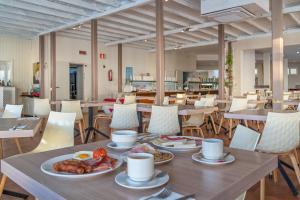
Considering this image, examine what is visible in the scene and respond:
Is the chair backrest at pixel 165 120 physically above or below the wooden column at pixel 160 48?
below

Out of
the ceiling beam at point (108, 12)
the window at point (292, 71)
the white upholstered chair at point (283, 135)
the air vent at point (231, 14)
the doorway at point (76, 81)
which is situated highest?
the ceiling beam at point (108, 12)

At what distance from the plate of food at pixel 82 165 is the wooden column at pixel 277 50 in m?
3.83

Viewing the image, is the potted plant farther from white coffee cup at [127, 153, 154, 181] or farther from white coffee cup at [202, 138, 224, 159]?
white coffee cup at [127, 153, 154, 181]

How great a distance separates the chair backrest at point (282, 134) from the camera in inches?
110

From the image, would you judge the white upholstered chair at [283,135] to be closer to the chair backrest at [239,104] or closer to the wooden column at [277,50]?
the wooden column at [277,50]

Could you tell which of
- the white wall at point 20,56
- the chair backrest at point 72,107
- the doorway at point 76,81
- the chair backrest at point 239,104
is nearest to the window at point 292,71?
the doorway at point 76,81

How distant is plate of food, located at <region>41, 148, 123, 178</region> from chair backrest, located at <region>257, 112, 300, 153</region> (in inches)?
79.9

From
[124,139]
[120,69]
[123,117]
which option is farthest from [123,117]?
[120,69]

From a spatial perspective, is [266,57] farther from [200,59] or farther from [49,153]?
[49,153]

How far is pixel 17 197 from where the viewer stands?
2.82m

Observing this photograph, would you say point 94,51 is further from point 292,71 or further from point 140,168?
point 292,71

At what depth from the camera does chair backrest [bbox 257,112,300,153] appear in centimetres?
280

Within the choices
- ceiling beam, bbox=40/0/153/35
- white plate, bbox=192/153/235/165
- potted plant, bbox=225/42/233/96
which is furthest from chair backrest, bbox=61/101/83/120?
potted plant, bbox=225/42/233/96

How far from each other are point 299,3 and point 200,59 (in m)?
11.9
